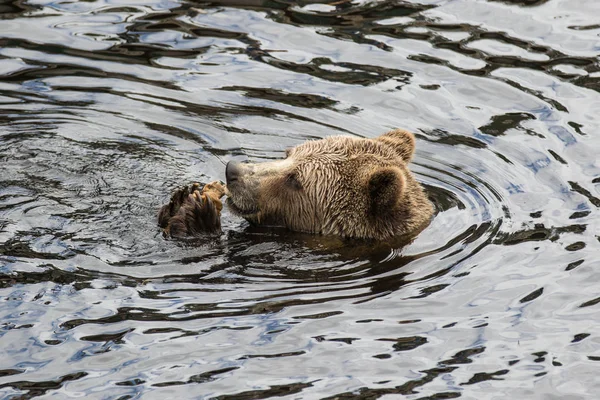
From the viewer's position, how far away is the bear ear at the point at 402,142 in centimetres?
1058

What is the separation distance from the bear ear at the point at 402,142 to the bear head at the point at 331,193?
4.1 inches

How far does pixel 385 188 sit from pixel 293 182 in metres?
0.95

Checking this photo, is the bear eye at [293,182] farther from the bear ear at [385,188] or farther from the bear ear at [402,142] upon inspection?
the bear ear at [402,142]

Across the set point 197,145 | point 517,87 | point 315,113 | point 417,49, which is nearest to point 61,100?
point 197,145

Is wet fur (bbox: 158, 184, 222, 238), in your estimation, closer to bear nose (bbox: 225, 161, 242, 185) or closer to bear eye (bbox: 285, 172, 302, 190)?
bear nose (bbox: 225, 161, 242, 185)

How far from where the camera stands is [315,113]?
12.7m

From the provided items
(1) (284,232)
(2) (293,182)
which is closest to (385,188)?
(2) (293,182)

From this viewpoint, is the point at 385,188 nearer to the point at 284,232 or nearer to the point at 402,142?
the point at 402,142

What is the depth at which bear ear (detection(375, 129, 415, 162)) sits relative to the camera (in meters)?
10.6

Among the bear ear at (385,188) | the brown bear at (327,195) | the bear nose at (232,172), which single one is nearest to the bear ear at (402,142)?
the brown bear at (327,195)

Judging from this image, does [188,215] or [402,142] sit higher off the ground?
[402,142]

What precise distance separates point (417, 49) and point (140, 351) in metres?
7.59

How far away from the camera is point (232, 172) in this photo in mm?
9844

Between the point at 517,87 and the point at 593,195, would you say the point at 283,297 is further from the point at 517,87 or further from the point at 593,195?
the point at 517,87
